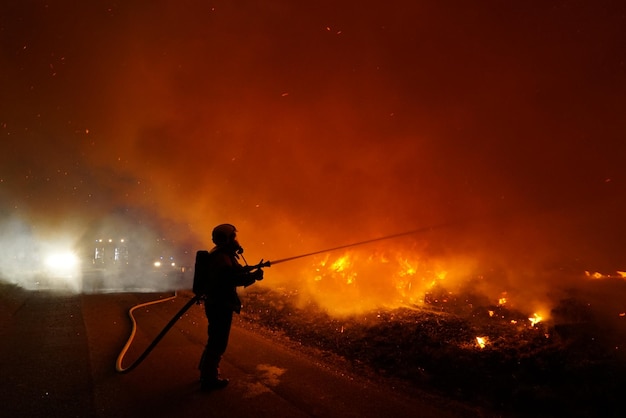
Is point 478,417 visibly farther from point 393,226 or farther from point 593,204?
point 593,204

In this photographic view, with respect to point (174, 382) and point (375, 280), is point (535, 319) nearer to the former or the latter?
point (375, 280)

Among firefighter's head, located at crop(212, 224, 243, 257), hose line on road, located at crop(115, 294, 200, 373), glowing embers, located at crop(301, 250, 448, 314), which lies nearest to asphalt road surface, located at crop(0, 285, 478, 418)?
hose line on road, located at crop(115, 294, 200, 373)

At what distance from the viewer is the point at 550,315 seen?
7344mm

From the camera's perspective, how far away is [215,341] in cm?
467

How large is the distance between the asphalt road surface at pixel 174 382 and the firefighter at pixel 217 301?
275 millimetres

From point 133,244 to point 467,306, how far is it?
4319 centimetres

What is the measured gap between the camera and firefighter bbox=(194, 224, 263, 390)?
4.58 m

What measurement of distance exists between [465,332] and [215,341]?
4.64 meters

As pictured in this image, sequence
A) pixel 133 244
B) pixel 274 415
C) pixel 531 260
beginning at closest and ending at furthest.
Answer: pixel 274 415 < pixel 531 260 < pixel 133 244

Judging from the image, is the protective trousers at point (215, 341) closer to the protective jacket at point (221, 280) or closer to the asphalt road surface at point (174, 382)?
the protective jacket at point (221, 280)

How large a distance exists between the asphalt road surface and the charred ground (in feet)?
2.13

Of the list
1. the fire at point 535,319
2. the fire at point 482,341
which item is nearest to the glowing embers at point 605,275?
the fire at point 535,319

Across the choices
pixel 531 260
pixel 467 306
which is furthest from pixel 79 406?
pixel 531 260

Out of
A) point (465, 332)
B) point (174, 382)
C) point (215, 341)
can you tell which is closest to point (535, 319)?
point (465, 332)
